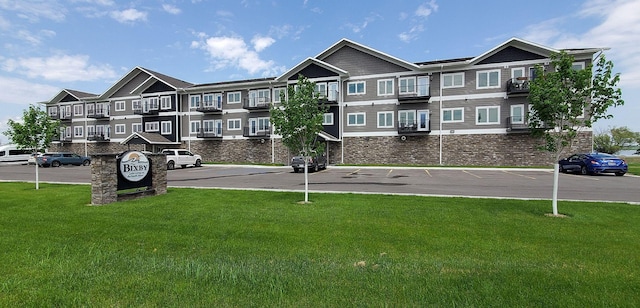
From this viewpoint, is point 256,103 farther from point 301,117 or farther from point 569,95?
point 569,95

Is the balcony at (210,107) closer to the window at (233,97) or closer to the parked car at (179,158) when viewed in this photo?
the window at (233,97)

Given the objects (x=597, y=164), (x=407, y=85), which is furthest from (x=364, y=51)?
(x=597, y=164)

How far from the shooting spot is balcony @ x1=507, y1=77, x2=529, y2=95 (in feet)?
88.6

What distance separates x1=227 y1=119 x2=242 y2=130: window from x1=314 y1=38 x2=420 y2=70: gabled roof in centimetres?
1232

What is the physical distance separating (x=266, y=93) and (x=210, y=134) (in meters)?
8.89

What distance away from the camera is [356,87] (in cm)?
3291

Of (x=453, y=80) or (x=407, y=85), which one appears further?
(x=407, y=85)

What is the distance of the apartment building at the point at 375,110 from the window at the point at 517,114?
76 mm

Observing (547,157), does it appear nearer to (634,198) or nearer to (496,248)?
(634,198)

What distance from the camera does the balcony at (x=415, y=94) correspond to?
1183 inches

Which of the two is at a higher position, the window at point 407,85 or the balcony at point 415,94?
the window at point 407,85

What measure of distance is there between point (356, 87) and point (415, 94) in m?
6.10

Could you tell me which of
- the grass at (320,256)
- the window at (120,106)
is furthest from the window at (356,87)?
the window at (120,106)

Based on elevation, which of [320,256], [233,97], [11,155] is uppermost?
[233,97]
